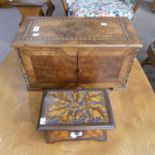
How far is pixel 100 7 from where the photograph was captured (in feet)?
6.03

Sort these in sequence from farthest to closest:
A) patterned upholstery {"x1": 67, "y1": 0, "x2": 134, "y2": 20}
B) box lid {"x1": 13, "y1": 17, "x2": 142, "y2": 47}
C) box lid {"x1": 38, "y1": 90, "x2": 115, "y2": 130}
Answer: patterned upholstery {"x1": 67, "y1": 0, "x2": 134, "y2": 20} < box lid {"x1": 13, "y1": 17, "x2": 142, "y2": 47} < box lid {"x1": 38, "y1": 90, "x2": 115, "y2": 130}

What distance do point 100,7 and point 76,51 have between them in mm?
1076

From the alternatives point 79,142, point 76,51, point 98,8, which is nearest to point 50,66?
point 76,51

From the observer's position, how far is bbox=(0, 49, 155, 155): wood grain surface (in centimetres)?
81

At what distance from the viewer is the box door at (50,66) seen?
967mm

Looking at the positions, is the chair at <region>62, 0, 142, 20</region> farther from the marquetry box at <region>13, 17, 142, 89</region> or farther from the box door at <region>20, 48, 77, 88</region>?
the box door at <region>20, 48, 77, 88</region>

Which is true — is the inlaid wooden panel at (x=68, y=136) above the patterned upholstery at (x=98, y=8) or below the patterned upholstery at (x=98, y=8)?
above

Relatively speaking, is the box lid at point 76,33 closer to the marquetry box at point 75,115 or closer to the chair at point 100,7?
the marquetry box at point 75,115

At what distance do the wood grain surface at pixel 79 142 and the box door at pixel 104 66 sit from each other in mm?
89

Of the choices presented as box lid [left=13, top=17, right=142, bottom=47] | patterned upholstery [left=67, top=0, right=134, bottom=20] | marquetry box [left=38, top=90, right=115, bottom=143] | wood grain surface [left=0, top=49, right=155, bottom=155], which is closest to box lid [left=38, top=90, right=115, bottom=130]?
marquetry box [left=38, top=90, right=115, bottom=143]

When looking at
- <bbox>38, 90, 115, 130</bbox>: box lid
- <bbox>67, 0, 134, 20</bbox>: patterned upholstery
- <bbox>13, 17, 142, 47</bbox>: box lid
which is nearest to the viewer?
<bbox>38, 90, 115, 130</bbox>: box lid

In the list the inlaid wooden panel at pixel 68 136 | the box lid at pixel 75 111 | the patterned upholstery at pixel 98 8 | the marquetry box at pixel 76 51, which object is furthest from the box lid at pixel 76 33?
the patterned upholstery at pixel 98 8

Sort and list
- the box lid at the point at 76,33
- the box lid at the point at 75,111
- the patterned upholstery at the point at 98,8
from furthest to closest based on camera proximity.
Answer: the patterned upholstery at the point at 98,8
the box lid at the point at 76,33
the box lid at the point at 75,111

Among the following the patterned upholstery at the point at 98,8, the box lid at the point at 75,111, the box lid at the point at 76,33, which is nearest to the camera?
the box lid at the point at 75,111
